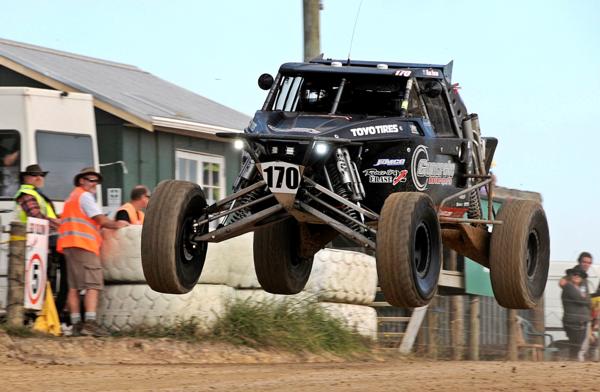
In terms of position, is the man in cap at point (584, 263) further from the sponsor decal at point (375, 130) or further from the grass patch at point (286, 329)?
the sponsor decal at point (375, 130)

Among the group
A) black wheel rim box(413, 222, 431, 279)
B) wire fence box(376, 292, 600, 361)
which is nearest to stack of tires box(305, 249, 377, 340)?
wire fence box(376, 292, 600, 361)

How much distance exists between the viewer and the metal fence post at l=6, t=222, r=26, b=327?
12539mm

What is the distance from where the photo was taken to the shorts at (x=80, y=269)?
12.8 m

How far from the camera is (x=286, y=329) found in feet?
47.8

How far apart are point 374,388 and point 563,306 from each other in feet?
24.7

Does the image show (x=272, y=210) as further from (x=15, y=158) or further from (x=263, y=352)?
(x=15, y=158)

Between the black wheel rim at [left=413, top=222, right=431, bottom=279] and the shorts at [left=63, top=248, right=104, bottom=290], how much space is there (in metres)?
3.79

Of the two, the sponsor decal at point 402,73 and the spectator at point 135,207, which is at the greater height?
the sponsor decal at point 402,73

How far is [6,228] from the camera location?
13.7m

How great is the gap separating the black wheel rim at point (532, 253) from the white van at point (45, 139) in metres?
5.86

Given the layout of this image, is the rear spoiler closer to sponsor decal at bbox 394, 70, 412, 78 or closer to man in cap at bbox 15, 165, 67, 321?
sponsor decal at bbox 394, 70, 412, 78

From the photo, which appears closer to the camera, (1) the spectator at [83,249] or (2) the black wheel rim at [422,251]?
(2) the black wheel rim at [422,251]

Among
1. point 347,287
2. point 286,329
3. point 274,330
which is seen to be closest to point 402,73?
point 274,330

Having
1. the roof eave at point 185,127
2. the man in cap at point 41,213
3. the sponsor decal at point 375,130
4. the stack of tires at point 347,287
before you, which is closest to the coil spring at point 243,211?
the sponsor decal at point 375,130
